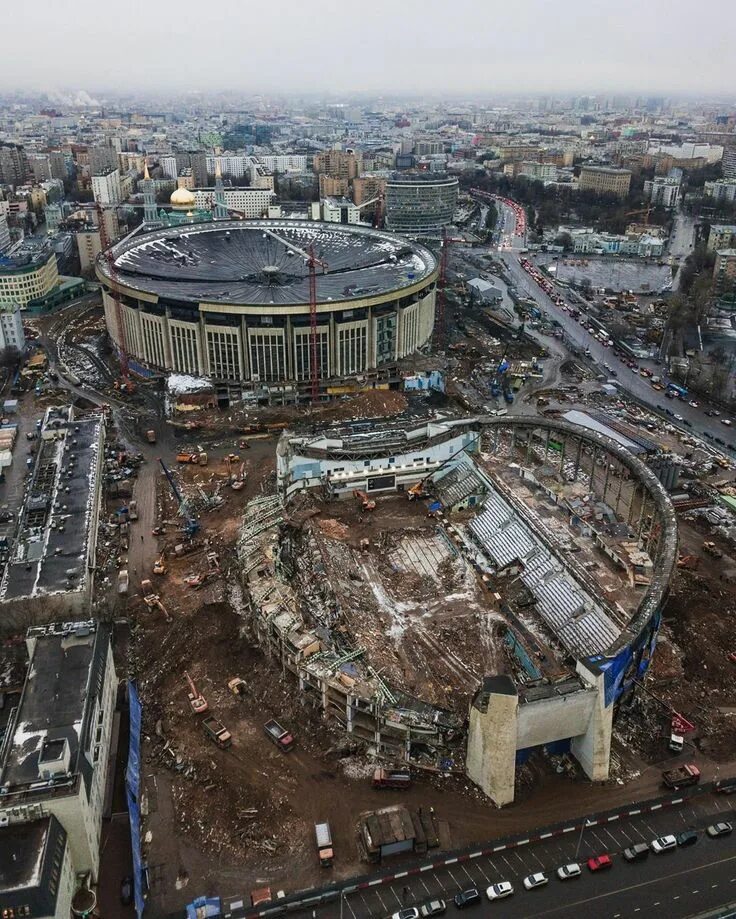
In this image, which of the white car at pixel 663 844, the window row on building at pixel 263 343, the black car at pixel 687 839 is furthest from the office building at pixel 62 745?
the window row on building at pixel 263 343

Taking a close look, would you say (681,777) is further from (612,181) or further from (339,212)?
(612,181)

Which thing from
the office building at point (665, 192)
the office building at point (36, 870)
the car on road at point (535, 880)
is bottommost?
the car on road at point (535, 880)

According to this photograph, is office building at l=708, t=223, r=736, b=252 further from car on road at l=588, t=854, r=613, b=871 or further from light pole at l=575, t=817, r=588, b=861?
car on road at l=588, t=854, r=613, b=871

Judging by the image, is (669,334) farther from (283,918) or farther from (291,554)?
(283,918)

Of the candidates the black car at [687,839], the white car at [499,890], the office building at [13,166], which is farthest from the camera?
the office building at [13,166]

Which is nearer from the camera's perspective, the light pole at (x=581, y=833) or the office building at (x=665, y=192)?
the light pole at (x=581, y=833)

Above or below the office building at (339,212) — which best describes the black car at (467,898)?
below

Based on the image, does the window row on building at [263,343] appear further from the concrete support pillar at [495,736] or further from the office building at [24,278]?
the concrete support pillar at [495,736]

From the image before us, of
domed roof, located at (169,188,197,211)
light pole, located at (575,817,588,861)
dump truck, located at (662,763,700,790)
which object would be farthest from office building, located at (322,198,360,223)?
light pole, located at (575,817,588,861)
